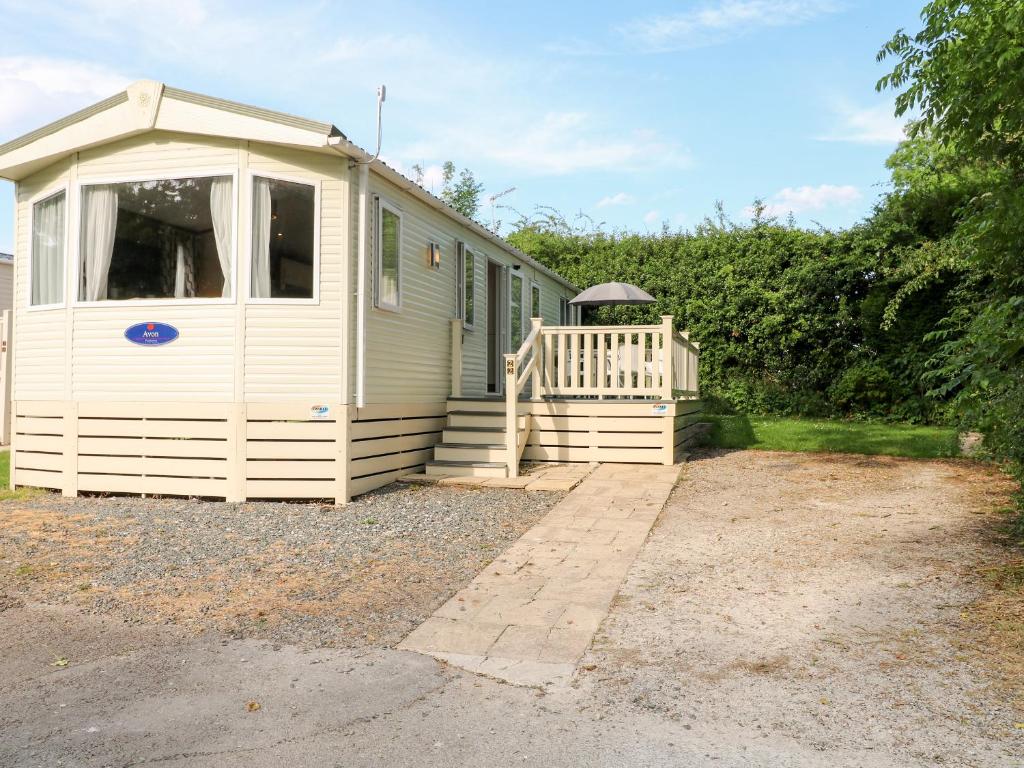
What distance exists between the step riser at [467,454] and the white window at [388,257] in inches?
69.3

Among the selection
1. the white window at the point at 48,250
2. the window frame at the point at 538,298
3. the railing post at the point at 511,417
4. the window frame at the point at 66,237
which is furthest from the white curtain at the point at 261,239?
the window frame at the point at 538,298

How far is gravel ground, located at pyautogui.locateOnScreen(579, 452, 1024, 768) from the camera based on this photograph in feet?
8.84

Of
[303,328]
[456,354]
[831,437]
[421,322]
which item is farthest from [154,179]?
[831,437]

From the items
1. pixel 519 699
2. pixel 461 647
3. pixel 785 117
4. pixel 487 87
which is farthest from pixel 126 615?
pixel 785 117

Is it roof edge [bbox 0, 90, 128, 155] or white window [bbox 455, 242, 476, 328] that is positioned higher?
roof edge [bbox 0, 90, 128, 155]

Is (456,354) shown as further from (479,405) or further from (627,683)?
(627,683)

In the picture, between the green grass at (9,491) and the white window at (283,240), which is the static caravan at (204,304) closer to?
the white window at (283,240)

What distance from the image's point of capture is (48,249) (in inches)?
316

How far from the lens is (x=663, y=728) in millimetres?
2697

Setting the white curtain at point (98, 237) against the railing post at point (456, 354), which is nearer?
the white curtain at point (98, 237)

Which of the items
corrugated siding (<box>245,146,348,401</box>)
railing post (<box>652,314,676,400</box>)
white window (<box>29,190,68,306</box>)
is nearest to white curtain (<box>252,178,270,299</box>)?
corrugated siding (<box>245,146,348,401</box>)

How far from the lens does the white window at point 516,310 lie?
485 inches

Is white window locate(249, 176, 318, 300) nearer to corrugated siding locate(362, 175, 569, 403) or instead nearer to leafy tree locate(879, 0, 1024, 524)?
corrugated siding locate(362, 175, 569, 403)

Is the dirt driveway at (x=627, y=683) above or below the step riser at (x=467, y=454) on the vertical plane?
below
